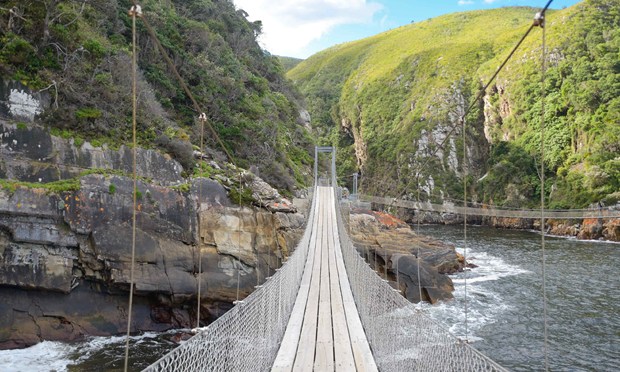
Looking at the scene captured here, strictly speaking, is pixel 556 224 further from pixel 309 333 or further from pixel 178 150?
pixel 309 333

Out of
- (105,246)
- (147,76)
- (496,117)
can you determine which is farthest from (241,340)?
(496,117)

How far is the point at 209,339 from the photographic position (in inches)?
121

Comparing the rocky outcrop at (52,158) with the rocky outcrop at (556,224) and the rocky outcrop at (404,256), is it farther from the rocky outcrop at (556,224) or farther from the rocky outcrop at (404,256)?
the rocky outcrop at (556,224)

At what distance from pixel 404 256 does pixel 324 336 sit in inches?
350

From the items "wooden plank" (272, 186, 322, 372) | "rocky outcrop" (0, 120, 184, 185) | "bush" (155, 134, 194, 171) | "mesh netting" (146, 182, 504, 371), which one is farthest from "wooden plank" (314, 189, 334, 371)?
"rocky outcrop" (0, 120, 184, 185)

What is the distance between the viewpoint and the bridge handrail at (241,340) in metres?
2.81

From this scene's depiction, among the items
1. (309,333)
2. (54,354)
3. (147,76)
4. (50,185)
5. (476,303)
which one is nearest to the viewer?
(309,333)

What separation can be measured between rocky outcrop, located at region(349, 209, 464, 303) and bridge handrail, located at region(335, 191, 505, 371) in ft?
18.9

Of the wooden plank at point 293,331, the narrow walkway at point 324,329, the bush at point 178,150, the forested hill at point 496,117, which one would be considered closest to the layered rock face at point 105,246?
the bush at point 178,150

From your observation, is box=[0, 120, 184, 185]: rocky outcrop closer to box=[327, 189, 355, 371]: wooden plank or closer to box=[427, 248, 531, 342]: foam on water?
box=[327, 189, 355, 371]: wooden plank

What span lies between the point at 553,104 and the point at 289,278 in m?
36.0

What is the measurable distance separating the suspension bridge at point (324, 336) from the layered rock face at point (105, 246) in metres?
3.83

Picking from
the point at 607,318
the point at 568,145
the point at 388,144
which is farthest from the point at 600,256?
the point at 388,144

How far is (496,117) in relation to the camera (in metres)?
41.7
